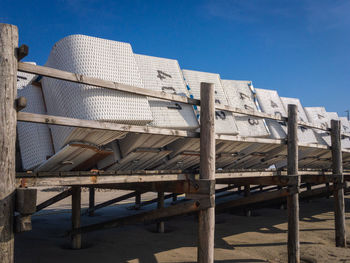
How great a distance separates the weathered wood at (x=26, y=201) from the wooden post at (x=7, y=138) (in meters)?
0.06

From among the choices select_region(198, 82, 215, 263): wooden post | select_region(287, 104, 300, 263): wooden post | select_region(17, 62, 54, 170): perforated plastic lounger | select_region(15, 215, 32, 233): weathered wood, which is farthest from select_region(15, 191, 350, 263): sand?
select_region(15, 215, 32, 233): weathered wood

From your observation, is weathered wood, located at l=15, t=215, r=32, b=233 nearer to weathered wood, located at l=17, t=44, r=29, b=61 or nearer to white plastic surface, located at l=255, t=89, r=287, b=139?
weathered wood, located at l=17, t=44, r=29, b=61

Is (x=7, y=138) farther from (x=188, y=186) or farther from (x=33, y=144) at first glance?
(x=188, y=186)

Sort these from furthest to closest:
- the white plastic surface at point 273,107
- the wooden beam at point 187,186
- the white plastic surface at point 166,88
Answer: the white plastic surface at point 273,107 → the white plastic surface at point 166,88 → the wooden beam at point 187,186

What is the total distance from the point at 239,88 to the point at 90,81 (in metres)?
4.72

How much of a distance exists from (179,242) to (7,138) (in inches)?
237

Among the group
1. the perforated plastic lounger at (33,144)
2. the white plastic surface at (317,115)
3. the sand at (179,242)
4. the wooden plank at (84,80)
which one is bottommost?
the sand at (179,242)

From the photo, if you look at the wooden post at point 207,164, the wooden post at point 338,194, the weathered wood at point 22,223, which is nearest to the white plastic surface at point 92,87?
the wooden post at point 207,164

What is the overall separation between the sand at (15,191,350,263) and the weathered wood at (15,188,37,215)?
3951 millimetres

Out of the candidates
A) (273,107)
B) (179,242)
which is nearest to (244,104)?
(273,107)

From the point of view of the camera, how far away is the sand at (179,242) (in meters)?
6.79

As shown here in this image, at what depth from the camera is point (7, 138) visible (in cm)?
292

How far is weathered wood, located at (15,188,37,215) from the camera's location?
2930mm

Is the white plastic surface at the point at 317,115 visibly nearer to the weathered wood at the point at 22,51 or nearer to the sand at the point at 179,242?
the sand at the point at 179,242
